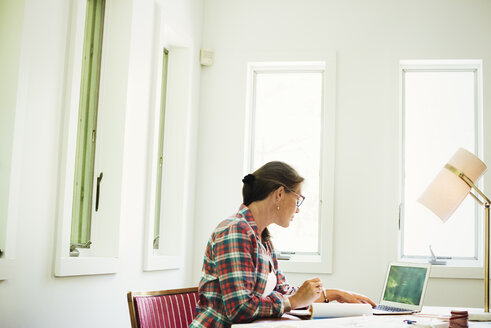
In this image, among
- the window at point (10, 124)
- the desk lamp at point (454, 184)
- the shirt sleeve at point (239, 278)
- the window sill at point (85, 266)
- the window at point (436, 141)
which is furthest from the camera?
the window at point (436, 141)

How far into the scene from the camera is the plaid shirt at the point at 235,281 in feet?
7.03

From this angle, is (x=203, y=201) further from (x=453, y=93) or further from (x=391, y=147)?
(x=453, y=93)

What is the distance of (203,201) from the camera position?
454cm

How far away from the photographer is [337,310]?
246cm

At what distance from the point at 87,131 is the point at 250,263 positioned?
1.46 metres

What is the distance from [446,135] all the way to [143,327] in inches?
116

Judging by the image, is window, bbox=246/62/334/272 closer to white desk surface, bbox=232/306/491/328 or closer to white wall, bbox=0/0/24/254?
white desk surface, bbox=232/306/491/328

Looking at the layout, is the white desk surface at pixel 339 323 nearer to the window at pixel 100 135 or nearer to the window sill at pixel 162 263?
the window at pixel 100 135

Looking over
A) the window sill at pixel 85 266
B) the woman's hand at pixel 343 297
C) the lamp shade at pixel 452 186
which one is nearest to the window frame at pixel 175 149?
the window sill at pixel 85 266

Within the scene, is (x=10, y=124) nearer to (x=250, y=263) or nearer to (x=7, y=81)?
(x=7, y=81)

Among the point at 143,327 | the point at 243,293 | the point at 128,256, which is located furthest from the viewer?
the point at 128,256

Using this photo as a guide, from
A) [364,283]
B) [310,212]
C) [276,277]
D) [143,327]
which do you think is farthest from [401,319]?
[310,212]

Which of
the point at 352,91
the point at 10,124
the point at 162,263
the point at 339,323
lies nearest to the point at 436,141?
the point at 352,91

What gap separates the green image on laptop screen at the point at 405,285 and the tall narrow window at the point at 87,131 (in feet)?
5.03
